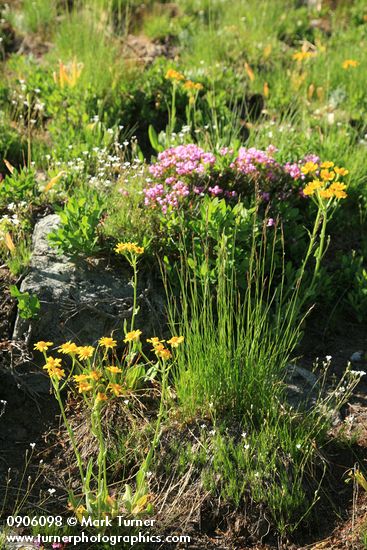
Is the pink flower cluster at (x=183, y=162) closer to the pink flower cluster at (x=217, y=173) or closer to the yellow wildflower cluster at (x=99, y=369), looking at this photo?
the pink flower cluster at (x=217, y=173)

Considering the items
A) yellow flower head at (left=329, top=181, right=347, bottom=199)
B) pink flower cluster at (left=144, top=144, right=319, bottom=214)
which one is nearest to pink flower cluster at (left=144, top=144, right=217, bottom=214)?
pink flower cluster at (left=144, top=144, right=319, bottom=214)

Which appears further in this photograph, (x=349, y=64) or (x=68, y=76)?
(x=349, y=64)

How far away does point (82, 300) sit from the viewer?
4.38 metres

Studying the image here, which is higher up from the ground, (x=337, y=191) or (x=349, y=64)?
(x=337, y=191)

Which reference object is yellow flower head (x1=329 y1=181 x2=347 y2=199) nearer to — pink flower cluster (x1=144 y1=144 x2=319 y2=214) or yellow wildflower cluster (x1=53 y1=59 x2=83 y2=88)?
pink flower cluster (x1=144 y1=144 x2=319 y2=214)

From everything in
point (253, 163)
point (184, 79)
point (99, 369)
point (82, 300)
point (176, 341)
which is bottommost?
point (99, 369)

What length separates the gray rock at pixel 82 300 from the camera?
4328 mm

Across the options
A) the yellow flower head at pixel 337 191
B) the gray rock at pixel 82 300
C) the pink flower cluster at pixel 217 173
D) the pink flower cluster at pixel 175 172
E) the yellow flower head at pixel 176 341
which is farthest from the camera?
the pink flower cluster at pixel 217 173

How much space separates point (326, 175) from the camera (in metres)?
4.06

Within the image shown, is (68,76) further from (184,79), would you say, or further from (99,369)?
(99,369)

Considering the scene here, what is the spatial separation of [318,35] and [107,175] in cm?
407

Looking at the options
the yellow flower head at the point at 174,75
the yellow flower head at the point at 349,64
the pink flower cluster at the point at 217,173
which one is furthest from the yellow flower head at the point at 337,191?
A: the yellow flower head at the point at 349,64

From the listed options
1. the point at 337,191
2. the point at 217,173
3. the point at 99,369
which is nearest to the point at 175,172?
the point at 217,173

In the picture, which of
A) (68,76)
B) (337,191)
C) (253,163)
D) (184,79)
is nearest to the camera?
(337,191)
